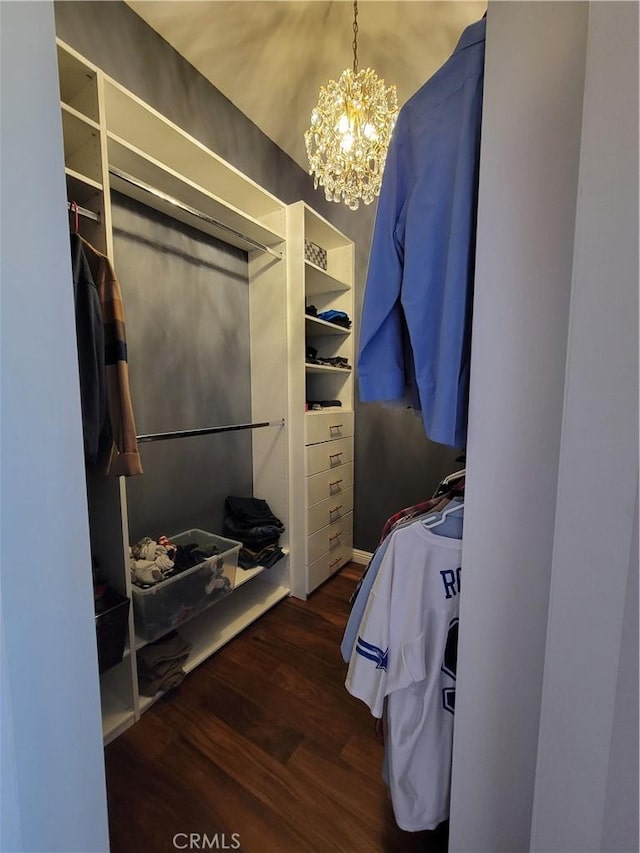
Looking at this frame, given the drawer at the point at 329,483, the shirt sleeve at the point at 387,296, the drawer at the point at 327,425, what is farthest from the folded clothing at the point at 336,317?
the shirt sleeve at the point at 387,296

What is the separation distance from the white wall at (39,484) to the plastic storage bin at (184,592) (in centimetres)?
74

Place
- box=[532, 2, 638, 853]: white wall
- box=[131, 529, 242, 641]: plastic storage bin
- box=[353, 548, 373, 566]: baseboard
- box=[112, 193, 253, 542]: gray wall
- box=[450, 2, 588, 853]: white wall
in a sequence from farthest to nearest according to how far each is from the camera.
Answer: box=[353, 548, 373, 566]: baseboard → box=[112, 193, 253, 542]: gray wall → box=[131, 529, 242, 641]: plastic storage bin → box=[450, 2, 588, 853]: white wall → box=[532, 2, 638, 853]: white wall

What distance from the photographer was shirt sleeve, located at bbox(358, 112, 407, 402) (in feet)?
2.31

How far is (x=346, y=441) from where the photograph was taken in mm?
2223

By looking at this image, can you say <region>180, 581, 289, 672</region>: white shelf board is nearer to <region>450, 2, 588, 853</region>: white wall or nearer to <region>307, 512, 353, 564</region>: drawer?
<region>307, 512, 353, 564</region>: drawer

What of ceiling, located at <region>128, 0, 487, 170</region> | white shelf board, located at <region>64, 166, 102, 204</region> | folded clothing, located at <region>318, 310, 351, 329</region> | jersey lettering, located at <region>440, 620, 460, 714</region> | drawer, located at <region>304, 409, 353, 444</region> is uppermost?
ceiling, located at <region>128, 0, 487, 170</region>

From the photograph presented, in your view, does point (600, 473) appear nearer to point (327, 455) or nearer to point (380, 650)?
point (380, 650)

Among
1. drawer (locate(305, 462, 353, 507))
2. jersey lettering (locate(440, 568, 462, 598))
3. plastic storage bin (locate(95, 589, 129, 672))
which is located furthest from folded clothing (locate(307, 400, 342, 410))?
jersey lettering (locate(440, 568, 462, 598))

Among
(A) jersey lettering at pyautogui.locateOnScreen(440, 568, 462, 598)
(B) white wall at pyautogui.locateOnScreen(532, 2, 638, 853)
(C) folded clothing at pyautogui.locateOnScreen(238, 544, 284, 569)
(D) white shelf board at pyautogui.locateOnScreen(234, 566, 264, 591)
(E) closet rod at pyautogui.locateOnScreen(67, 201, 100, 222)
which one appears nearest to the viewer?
(B) white wall at pyautogui.locateOnScreen(532, 2, 638, 853)

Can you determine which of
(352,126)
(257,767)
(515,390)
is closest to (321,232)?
(352,126)

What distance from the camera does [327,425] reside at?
201 centimetres

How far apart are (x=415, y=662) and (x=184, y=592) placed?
1027 millimetres

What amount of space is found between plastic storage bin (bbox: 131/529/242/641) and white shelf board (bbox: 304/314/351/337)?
4.49 feet

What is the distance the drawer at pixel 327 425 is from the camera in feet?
6.10
